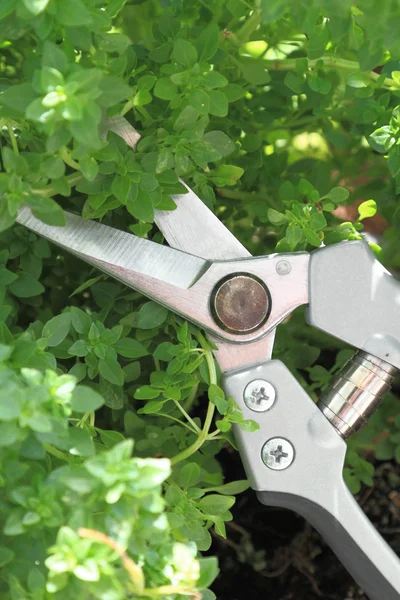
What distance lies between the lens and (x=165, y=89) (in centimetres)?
71

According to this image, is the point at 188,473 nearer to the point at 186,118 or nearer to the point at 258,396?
the point at 258,396

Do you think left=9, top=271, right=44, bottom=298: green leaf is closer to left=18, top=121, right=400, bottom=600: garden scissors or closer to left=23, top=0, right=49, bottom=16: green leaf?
left=18, top=121, right=400, bottom=600: garden scissors

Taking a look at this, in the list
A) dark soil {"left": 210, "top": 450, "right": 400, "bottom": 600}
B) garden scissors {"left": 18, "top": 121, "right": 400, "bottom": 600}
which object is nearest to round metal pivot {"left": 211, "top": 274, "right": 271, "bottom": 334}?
garden scissors {"left": 18, "top": 121, "right": 400, "bottom": 600}

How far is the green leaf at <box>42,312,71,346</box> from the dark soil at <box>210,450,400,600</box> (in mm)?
460

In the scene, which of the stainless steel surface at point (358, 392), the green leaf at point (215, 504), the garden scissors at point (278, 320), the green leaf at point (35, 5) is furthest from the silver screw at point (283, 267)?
the green leaf at point (35, 5)

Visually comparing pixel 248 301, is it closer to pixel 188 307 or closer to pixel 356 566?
pixel 188 307

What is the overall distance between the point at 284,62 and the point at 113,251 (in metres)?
0.32

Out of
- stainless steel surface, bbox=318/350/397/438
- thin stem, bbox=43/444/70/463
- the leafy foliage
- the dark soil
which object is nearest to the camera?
the leafy foliage

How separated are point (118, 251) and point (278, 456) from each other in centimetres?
23

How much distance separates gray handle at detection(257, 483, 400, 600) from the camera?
0.73m

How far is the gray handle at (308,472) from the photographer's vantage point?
732mm

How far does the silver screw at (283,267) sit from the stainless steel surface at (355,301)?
0.8 inches

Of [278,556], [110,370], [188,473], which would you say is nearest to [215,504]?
[188,473]

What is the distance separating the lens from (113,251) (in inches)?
29.0
